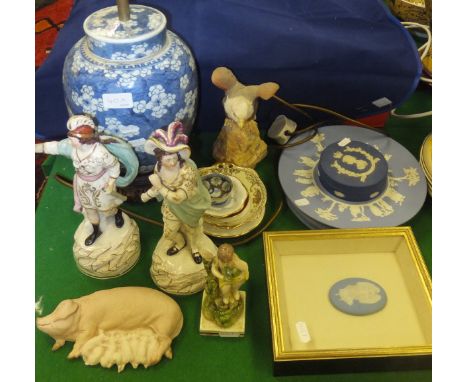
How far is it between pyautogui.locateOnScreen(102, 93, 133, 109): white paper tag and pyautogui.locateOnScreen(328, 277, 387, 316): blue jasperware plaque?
585mm

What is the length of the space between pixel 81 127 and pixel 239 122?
0.44m

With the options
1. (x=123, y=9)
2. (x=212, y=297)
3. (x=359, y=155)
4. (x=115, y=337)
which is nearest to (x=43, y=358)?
(x=115, y=337)

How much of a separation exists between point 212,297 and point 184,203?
0.64 feet

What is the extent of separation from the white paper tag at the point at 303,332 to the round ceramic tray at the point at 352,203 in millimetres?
266

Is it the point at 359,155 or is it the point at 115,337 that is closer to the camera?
the point at 115,337

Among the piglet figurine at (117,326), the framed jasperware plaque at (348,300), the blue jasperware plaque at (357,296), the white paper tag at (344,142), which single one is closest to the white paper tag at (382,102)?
the white paper tag at (344,142)

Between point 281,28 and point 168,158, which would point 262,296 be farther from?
point 281,28

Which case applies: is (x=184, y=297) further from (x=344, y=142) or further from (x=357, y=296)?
(x=344, y=142)

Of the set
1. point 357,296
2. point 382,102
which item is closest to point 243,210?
point 357,296

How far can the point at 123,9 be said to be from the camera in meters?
0.96

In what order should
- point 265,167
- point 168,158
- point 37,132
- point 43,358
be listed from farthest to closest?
point 37,132 → point 265,167 → point 43,358 → point 168,158

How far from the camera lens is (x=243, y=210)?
1.12m

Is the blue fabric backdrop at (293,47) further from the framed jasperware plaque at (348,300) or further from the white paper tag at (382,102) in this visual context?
the framed jasperware plaque at (348,300)

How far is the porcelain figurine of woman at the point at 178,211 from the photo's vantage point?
830 mm
